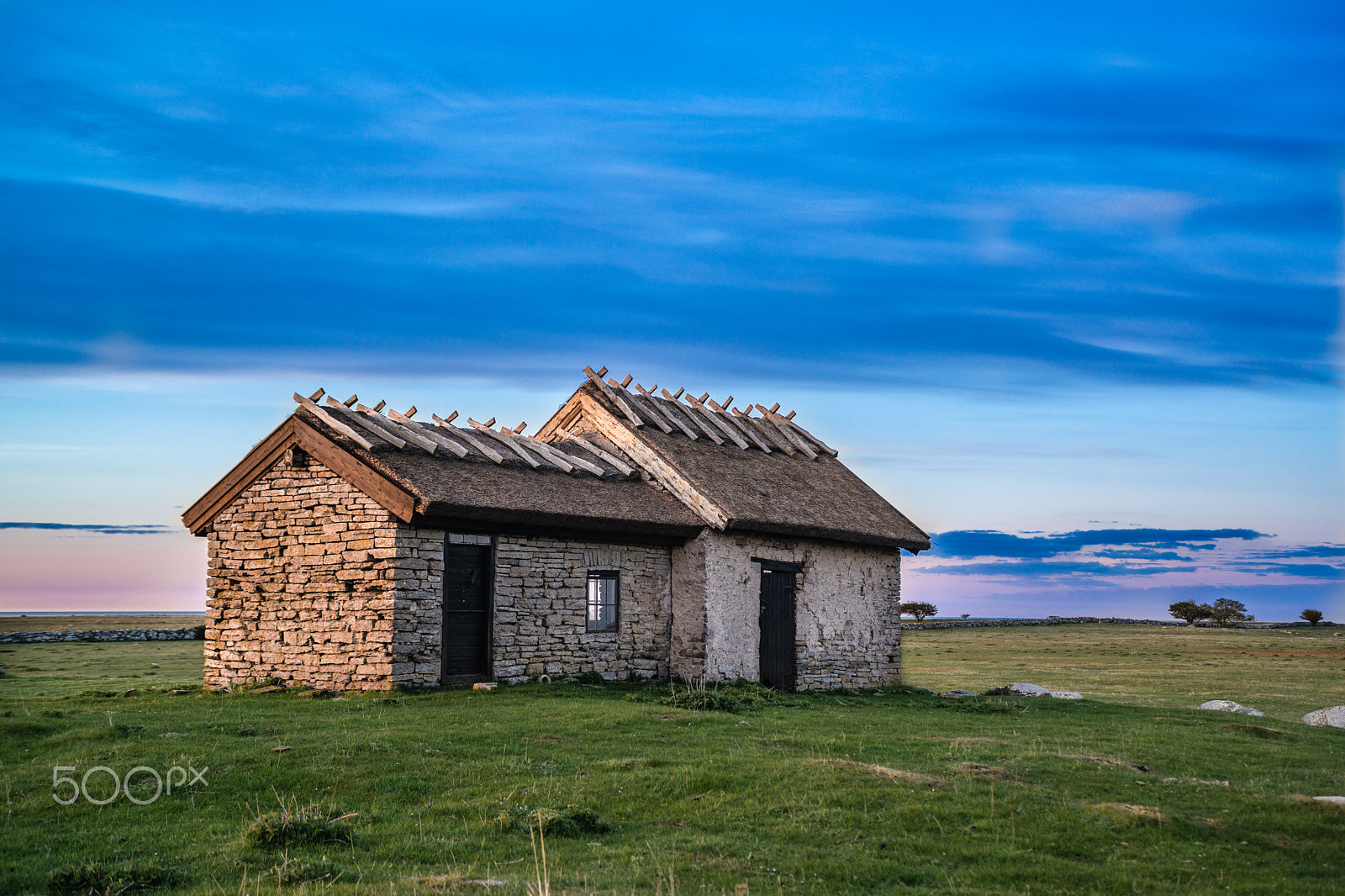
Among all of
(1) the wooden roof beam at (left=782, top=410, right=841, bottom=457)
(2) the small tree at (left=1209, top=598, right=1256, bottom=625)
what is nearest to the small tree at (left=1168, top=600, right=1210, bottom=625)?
(2) the small tree at (left=1209, top=598, right=1256, bottom=625)

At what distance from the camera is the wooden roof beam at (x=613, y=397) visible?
1019 inches

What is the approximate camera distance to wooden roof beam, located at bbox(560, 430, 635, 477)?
2452 cm

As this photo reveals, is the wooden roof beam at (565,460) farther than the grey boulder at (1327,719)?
Yes

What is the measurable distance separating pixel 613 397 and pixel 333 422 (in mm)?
8183

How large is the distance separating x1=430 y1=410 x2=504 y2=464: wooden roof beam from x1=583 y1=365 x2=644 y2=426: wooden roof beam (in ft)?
13.4

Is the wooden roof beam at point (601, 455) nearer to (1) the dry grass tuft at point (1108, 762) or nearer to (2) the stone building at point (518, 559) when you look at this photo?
(2) the stone building at point (518, 559)

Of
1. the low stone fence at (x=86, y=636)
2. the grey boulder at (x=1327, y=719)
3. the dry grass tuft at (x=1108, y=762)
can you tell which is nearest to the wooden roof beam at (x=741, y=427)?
the grey boulder at (x=1327, y=719)

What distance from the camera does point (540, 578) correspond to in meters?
20.5

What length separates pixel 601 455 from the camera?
25.3m

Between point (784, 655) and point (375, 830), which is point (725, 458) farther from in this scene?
point (375, 830)

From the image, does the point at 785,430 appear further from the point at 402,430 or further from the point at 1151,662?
the point at 1151,662

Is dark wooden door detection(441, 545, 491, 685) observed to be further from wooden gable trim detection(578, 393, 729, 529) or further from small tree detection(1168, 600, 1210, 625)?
small tree detection(1168, 600, 1210, 625)

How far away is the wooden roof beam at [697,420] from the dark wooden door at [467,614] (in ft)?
31.3

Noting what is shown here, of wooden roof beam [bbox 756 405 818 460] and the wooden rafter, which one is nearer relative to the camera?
the wooden rafter
